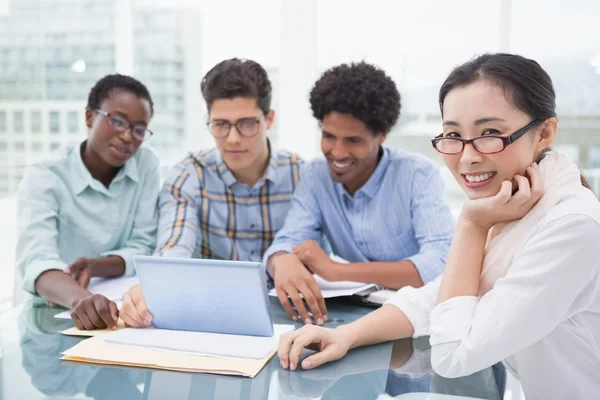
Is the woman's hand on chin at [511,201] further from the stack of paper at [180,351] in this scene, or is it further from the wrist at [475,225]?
the stack of paper at [180,351]

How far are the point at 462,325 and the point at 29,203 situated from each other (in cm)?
140

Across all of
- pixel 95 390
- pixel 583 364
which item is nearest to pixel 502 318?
pixel 583 364

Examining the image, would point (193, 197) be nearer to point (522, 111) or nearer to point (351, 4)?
point (522, 111)

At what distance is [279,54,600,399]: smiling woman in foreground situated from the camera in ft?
2.94

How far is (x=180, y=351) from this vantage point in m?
1.10

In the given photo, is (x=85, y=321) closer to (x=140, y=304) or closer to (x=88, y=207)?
(x=140, y=304)

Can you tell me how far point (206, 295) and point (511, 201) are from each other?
620 millimetres

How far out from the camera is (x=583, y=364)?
984 millimetres

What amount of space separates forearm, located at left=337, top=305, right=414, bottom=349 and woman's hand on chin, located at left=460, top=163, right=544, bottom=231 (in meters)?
0.31

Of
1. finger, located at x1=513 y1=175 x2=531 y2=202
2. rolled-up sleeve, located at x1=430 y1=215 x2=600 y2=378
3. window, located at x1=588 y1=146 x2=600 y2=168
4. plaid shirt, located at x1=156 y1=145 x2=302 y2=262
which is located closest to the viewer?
rolled-up sleeve, located at x1=430 y1=215 x2=600 y2=378

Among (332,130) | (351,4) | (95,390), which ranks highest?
(351,4)

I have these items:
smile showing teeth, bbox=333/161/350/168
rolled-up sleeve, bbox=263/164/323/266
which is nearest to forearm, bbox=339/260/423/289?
rolled-up sleeve, bbox=263/164/323/266

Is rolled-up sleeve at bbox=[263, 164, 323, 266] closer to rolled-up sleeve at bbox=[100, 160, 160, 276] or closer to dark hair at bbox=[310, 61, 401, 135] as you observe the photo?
dark hair at bbox=[310, 61, 401, 135]

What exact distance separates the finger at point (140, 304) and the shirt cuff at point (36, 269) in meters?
0.42
